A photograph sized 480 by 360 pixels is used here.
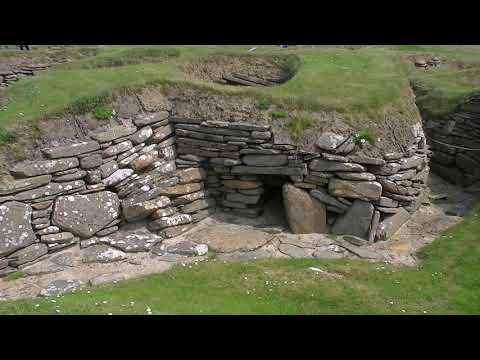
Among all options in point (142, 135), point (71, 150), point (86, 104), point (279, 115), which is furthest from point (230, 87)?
point (71, 150)

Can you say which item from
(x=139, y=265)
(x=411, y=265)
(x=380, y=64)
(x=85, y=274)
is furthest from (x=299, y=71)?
(x=85, y=274)

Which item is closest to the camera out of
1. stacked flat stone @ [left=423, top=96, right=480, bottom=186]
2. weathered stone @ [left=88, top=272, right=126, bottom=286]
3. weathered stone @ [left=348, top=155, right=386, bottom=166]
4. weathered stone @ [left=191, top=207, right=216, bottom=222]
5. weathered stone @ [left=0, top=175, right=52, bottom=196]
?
weathered stone @ [left=88, top=272, right=126, bottom=286]

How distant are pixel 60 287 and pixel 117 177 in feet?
11.7

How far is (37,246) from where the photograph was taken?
421 inches

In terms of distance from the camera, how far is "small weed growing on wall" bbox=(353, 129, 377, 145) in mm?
12211

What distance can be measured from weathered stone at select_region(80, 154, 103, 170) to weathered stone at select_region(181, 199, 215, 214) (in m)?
2.92

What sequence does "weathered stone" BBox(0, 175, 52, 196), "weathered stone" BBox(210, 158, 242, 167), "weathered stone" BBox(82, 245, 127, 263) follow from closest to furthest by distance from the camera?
1. "weathered stone" BBox(0, 175, 52, 196)
2. "weathered stone" BBox(82, 245, 127, 263)
3. "weathered stone" BBox(210, 158, 242, 167)

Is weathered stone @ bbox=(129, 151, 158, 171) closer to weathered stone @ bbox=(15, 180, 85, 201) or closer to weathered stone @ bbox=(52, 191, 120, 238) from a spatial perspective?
weathered stone @ bbox=(52, 191, 120, 238)

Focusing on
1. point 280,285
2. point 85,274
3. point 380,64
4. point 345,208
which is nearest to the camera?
point 280,285

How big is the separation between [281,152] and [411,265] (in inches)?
183

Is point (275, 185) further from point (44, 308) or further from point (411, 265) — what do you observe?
point (44, 308)

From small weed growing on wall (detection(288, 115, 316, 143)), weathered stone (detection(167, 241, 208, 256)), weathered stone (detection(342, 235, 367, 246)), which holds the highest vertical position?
small weed growing on wall (detection(288, 115, 316, 143))

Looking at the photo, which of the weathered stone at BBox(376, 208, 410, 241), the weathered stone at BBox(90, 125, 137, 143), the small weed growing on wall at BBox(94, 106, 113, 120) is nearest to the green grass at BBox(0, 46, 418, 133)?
the small weed growing on wall at BBox(94, 106, 113, 120)
